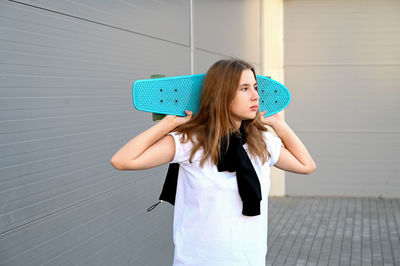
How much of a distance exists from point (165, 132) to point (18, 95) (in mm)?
736

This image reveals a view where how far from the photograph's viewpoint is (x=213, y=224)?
86.9 inches

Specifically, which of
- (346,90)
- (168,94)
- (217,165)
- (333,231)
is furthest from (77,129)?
(346,90)

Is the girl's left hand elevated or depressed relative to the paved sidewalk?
elevated

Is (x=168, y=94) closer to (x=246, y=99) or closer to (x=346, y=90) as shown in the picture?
(x=246, y=99)

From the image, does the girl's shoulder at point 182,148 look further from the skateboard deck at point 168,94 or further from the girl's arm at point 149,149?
the skateboard deck at point 168,94

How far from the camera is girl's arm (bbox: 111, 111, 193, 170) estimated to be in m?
2.20

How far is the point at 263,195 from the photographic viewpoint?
235 cm

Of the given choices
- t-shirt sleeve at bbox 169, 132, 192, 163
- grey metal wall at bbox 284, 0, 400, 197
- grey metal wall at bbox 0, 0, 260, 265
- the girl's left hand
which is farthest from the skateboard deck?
grey metal wall at bbox 284, 0, 400, 197

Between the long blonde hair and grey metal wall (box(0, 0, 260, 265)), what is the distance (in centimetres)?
79

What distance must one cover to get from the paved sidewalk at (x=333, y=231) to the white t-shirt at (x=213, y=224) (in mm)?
3803

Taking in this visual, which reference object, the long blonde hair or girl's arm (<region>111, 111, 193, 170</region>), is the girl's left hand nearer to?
the long blonde hair

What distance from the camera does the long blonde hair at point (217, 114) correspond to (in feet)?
7.57

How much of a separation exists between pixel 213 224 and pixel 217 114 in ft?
1.46

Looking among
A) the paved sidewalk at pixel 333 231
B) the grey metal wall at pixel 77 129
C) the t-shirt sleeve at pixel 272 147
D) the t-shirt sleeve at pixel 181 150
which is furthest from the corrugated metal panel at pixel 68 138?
the paved sidewalk at pixel 333 231
